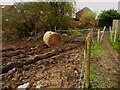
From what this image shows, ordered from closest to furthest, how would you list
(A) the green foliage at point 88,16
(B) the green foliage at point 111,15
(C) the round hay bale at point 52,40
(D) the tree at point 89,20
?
(C) the round hay bale at point 52,40
(D) the tree at point 89,20
(A) the green foliage at point 88,16
(B) the green foliage at point 111,15

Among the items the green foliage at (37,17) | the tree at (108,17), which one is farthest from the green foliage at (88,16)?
the green foliage at (37,17)

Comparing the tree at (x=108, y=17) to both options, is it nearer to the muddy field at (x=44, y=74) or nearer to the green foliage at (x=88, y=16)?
the green foliage at (x=88, y=16)

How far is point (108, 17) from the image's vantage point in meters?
30.7

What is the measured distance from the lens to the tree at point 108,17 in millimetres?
30772

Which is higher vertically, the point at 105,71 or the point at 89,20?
the point at 89,20

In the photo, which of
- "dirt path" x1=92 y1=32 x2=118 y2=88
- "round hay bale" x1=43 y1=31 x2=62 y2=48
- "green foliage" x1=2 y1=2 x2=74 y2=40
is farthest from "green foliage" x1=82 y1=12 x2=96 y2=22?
"dirt path" x1=92 y1=32 x2=118 y2=88

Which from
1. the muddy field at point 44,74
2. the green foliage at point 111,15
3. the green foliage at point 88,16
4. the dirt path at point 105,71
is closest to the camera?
the muddy field at point 44,74

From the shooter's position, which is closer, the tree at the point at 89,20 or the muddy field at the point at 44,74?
the muddy field at the point at 44,74

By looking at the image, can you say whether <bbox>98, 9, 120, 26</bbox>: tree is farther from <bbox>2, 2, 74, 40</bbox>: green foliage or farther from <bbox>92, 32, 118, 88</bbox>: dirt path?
<bbox>92, 32, 118, 88</bbox>: dirt path

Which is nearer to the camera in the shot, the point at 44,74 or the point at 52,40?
the point at 44,74

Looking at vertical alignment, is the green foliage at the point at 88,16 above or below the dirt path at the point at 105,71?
above

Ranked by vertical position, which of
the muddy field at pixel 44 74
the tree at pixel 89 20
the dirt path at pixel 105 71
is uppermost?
the tree at pixel 89 20

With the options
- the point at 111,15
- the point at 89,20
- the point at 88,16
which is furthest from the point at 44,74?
the point at 111,15

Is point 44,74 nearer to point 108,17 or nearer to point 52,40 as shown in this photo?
point 52,40
